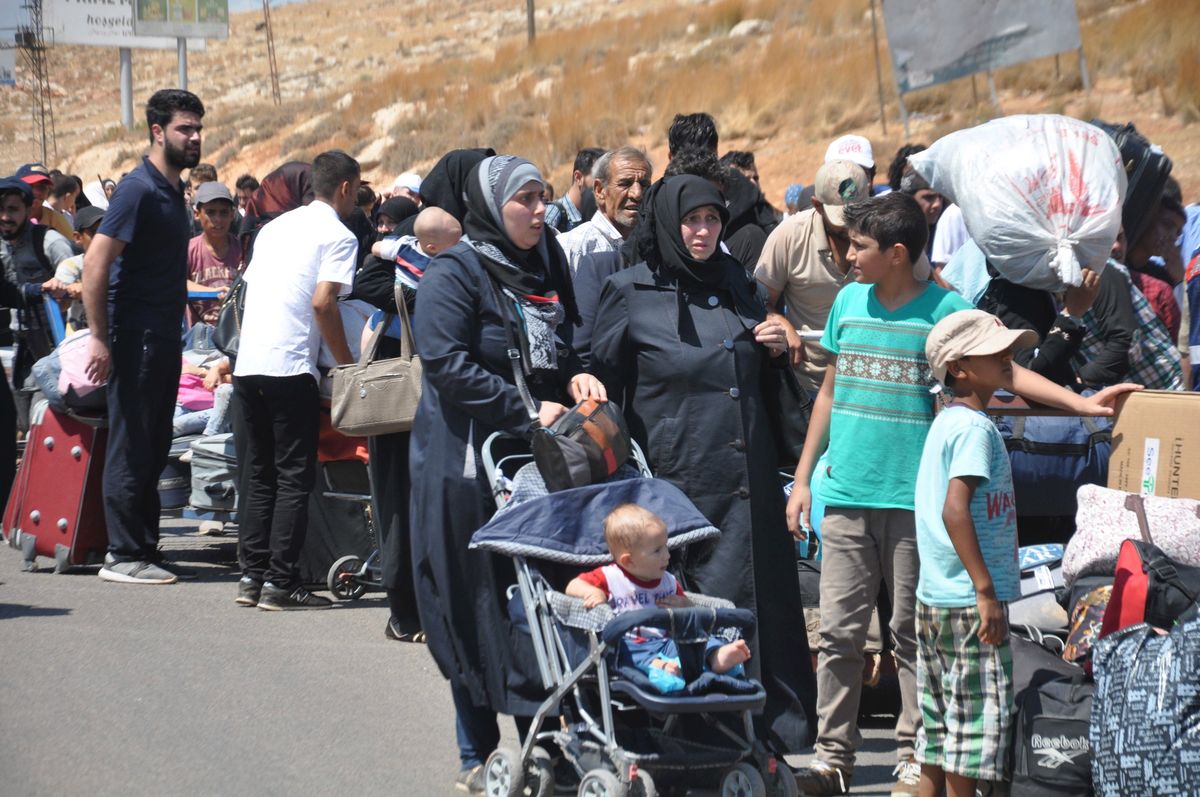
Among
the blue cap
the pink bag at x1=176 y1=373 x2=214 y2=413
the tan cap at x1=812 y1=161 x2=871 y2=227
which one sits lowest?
the pink bag at x1=176 y1=373 x2=214 y2=413

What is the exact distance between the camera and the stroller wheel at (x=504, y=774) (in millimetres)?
5023

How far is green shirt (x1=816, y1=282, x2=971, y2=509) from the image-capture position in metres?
5.46

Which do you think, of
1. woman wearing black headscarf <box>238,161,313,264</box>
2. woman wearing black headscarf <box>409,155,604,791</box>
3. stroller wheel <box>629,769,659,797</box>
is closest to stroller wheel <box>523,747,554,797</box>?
woman wearing black headscarf <box>409,155,604,791</box>

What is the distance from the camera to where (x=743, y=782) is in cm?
480

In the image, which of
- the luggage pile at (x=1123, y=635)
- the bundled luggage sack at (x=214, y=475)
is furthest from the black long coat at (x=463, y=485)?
the bundled luggage sack at (x=214, y=475)

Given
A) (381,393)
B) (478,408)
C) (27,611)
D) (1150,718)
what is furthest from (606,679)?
(27,611)

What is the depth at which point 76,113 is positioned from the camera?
88.1 meters

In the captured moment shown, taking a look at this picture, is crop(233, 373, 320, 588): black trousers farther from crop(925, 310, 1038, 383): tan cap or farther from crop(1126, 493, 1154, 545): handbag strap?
crop(1126, 493, 1154, 545): handbag strap

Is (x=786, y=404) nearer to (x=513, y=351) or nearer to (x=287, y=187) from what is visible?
(x=513, y=351)

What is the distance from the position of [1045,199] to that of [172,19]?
191ft

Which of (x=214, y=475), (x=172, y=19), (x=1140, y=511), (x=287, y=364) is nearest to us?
(x=1140, y=511)

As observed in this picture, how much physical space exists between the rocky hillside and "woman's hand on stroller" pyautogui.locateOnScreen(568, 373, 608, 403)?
1665 centimetres

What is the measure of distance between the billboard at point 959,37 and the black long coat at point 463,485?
654 inches

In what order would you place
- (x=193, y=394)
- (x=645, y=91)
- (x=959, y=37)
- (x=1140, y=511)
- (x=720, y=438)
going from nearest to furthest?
(x=720, y=438)
(x=1140, y=511)
(x=193, y=394)
(x=959, y=37)
(x=645, y=91)
